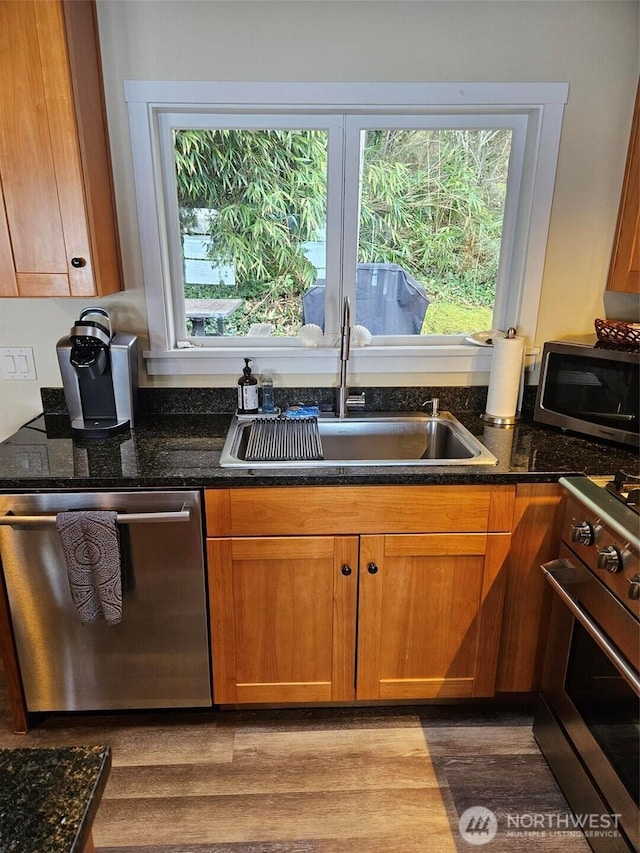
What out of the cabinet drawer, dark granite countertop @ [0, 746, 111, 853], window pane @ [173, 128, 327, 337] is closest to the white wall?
window pane @ [173, 128, 327, 337]

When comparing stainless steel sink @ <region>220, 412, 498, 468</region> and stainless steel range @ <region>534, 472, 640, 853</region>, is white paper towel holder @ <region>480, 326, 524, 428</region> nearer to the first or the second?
stainless steel sink @ <region>220, 412, 498, 468</region>

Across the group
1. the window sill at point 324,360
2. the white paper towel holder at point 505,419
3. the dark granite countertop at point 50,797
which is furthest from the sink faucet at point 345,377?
the dark granite countertop at point 50,797

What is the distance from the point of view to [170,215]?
202 cm

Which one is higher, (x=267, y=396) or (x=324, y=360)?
(x=324, y=360)

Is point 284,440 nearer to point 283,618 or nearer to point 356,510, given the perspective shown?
point 356,510

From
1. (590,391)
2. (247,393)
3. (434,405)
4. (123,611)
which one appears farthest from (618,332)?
(123,611)

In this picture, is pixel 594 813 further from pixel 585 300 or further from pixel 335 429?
pixel 585 300

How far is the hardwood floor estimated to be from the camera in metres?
1.49

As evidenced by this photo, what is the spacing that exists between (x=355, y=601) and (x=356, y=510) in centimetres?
30

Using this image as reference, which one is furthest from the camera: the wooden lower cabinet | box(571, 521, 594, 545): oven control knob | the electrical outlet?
the electrical outlet

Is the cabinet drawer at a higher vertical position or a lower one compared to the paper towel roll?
lower

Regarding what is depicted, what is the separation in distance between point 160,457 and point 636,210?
1732 millimetres

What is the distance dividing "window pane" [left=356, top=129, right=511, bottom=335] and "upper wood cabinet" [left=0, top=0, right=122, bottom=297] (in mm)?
899

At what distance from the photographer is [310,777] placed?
166 cm
